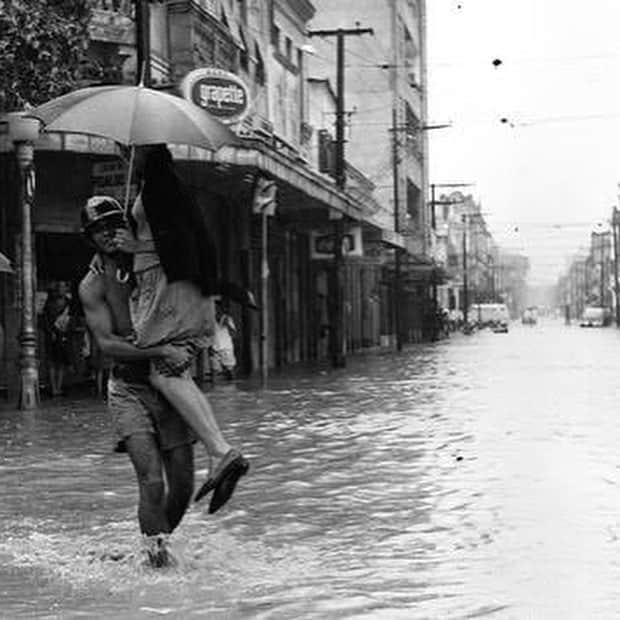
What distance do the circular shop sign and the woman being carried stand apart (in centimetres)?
1471

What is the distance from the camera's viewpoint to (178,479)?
6461mm

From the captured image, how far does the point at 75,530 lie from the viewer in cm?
798

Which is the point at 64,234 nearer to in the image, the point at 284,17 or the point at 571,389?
the point at 571,389

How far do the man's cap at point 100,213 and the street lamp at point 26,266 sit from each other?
10.8m

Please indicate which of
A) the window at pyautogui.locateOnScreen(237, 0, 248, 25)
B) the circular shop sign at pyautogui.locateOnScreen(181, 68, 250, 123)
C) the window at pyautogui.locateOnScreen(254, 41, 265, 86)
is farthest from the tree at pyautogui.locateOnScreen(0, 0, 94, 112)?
the window at pyautogui.locateOnScreen(254, 41, 265, 86)

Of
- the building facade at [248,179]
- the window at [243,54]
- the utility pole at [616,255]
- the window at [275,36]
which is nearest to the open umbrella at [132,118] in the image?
the building facade at [248,179]

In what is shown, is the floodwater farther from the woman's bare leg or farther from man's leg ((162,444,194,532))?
the woman's bare leg

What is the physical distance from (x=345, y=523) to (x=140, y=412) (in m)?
2.30

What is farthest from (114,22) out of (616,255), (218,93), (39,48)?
(616,255)

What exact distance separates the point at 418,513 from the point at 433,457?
Answer: 3034 millimetres

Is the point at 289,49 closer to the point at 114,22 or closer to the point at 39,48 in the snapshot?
the point at 114,22

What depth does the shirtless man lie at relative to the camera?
20.5 feet

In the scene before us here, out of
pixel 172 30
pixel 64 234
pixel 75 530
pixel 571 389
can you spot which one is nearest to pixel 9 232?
pixel 64 234

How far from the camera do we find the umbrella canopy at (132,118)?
257 inches
